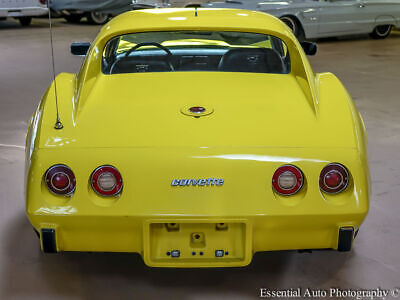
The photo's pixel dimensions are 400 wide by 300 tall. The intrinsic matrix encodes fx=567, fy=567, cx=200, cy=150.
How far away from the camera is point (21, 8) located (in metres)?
13.9

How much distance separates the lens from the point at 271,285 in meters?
2.79

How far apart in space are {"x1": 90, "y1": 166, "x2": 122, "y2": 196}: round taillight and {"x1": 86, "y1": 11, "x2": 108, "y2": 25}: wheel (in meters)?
13.1

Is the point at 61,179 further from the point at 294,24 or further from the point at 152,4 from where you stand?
the point at 152,4

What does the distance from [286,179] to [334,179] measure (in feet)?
0.70

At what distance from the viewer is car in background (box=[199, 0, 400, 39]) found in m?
10.4

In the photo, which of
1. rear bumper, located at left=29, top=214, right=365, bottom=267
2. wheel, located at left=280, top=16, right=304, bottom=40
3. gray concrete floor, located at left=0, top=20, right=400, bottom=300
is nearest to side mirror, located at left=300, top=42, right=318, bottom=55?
gray concrete floor, located at left=0, top=20, right=400, bottom=300

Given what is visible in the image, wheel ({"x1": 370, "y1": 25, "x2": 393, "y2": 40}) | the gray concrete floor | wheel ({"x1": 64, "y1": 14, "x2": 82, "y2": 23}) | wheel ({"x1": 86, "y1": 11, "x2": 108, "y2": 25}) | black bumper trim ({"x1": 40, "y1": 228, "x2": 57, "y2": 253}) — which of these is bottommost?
wheel ({"x1": 64, "y1": 14, "x2": 82, "y2": 23})

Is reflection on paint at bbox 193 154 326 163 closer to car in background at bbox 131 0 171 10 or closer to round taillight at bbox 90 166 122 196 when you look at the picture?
round taillight at bbox 90 166 122 196

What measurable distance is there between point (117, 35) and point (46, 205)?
50.9 inches

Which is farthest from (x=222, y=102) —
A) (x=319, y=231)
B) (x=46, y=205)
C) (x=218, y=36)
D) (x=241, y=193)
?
(x=218, y=36)

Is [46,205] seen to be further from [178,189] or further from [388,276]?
[388,276]

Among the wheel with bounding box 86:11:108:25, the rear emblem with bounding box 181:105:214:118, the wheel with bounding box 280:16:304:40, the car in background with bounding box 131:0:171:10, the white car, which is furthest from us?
the wheel with bounding box 86:11:108:25

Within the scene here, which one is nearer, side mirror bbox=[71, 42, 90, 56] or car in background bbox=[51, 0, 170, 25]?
side mirror bbox=[71, 42, 90, 56]

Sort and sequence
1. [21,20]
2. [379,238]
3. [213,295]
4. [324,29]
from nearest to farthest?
1. [213,295]
2. [379,238]
3. [324,29]
4. [21,20]
